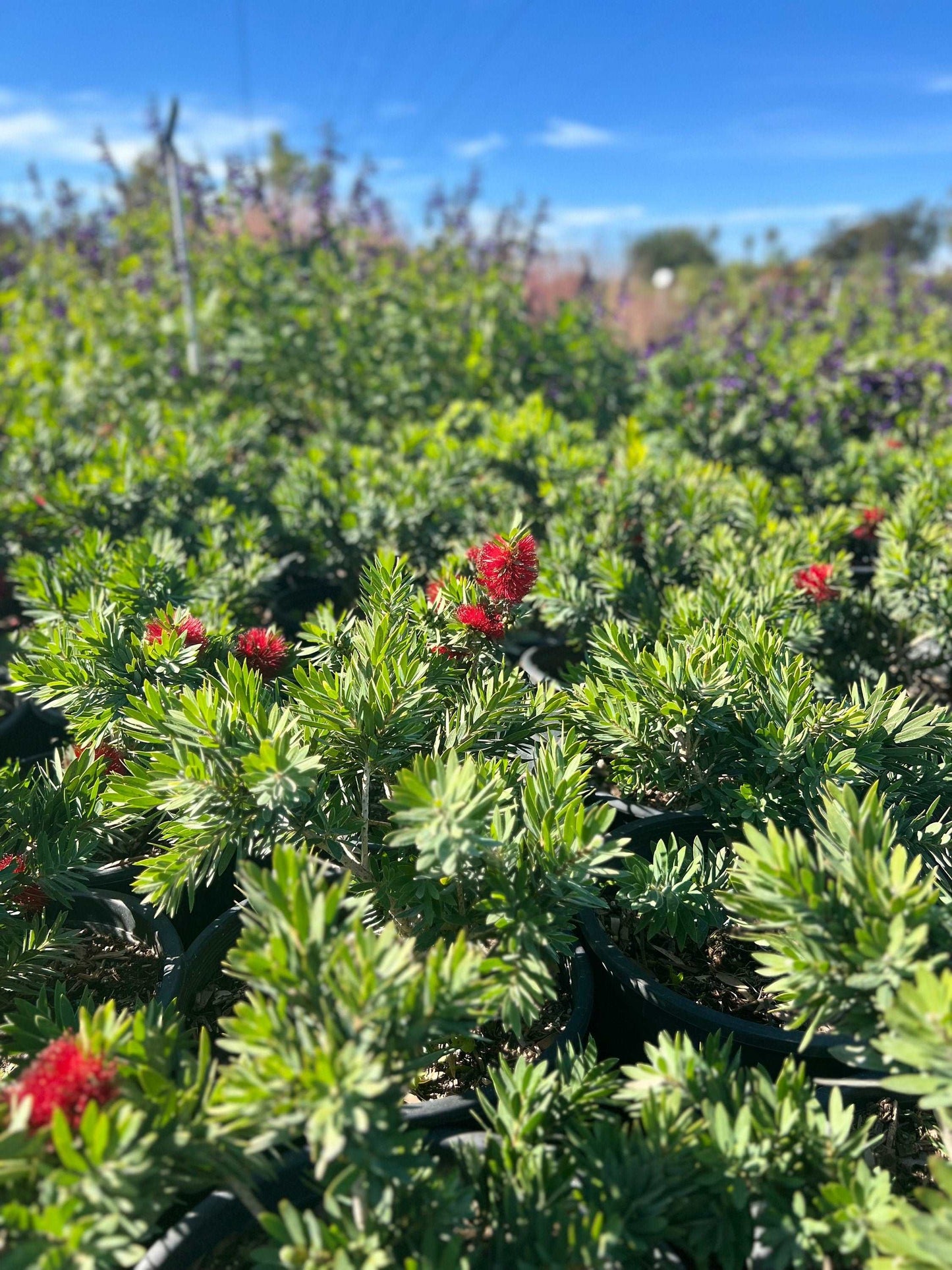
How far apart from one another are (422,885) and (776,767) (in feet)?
2.43

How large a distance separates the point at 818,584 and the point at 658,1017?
130 cm

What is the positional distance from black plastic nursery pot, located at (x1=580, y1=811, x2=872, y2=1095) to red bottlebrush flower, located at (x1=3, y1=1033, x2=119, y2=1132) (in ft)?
3.03

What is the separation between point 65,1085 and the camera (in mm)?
983

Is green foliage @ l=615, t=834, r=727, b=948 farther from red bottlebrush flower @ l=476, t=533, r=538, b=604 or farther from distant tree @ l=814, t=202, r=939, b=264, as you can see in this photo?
distant tree @ l=814, t=202, r=939, b=264

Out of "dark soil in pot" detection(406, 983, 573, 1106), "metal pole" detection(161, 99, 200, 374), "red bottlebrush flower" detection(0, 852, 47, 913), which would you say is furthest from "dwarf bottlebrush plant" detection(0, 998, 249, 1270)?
"metal pole" detection(161, 99, 200, 374)

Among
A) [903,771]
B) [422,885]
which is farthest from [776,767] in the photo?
[422,885]

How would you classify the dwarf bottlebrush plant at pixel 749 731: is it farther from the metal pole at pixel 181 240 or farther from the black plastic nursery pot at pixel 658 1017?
the metal pole at pixel 181 240

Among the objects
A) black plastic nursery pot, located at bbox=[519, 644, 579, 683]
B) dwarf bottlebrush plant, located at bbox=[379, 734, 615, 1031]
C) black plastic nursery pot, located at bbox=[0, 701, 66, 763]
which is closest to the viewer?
dwarf bottlebrush plant, located at bbox=[379, 734, 615, 1031]

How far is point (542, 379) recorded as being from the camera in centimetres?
588

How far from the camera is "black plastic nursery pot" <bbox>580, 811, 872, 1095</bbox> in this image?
4.76 feet

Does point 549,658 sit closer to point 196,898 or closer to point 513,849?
point 196,898

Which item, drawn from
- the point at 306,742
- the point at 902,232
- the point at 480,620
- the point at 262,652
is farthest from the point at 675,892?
the point at 902,232

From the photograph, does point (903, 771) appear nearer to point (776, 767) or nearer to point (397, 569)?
point (776, 767)

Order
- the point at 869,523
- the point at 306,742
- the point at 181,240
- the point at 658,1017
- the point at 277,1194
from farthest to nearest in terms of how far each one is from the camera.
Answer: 1. the point at 181,240
2. the point at 869,523
3. the point at 658,1017
4. the point at 306,742
5. the point at 277,1194
